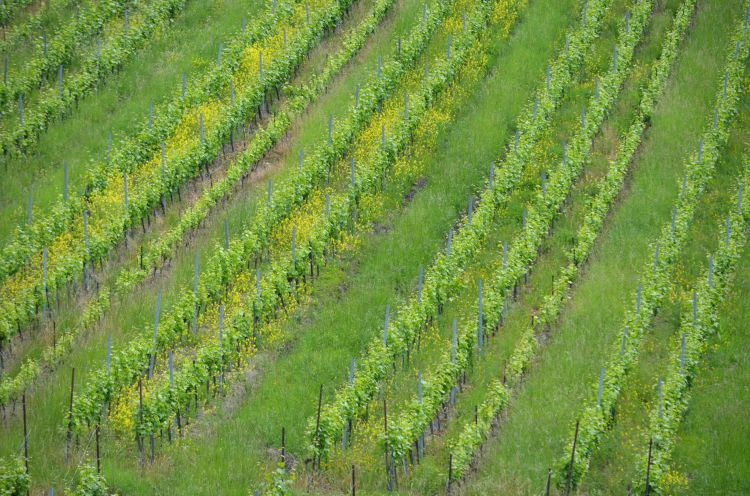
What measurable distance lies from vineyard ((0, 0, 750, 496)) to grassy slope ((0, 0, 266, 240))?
0.33 ft

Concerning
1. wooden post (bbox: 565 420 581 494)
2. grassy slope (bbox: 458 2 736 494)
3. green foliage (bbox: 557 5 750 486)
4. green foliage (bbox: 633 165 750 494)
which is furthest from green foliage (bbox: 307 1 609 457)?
green foliage (bbox: 633 165 750 494)

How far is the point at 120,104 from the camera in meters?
35.3

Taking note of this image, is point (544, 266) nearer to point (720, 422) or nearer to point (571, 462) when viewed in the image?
point (720, 422)

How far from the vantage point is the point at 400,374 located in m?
26.1

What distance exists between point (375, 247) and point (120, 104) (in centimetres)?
1023

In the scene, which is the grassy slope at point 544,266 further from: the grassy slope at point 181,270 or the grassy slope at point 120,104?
the grassy slope at point 120,104

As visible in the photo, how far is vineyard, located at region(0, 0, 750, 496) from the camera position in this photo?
23844 mm

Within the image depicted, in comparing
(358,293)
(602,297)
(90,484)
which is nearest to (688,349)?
(602,297)

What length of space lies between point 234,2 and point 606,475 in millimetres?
23525

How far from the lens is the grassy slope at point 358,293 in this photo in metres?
23.9

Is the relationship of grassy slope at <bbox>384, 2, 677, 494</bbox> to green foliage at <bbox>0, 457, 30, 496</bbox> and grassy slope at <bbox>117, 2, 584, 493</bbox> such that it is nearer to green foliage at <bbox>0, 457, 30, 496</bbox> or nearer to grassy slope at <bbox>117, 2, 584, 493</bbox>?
grassy slope at <bbox>117, 2, 584, 493</bbox>

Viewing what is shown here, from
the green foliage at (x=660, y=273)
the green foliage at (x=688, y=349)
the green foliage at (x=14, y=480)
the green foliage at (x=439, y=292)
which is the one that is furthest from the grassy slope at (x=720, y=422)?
the green foliage at (x=14, y=480)

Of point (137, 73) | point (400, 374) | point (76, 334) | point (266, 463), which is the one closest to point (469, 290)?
point (400, 374)

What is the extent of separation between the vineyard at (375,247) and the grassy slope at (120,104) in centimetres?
10
